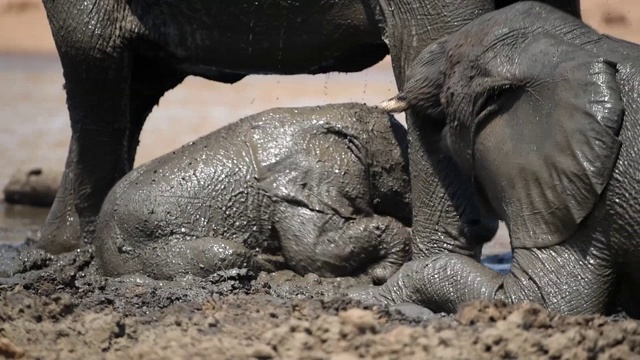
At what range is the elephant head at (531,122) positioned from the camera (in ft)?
15.9

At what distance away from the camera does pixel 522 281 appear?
5.04m

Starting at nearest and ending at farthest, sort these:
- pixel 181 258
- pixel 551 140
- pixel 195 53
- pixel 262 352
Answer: pixel 262 352, pixel 551 140, pixel 181 258, pixel 195 53

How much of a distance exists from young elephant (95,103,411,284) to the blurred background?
2.47 m

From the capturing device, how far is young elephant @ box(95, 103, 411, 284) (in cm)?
591

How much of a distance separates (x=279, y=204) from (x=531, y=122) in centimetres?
128

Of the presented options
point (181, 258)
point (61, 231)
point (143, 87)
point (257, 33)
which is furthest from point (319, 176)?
point (61, 231)

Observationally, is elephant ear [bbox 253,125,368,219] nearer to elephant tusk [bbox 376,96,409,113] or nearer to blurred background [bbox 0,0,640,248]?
elephant tusk [bbox 376,96,409,113]

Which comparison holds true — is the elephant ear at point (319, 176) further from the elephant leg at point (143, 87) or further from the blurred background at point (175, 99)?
the blurred background at point (175, 99)

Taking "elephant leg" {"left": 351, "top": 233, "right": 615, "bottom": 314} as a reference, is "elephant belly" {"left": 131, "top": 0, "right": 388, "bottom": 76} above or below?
above

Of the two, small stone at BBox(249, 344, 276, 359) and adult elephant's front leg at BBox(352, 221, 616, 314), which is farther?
adult elephant's front leg at BBox(352, 221, 616, 314)

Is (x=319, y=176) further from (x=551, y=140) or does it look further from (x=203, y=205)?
(x=551, y=140)

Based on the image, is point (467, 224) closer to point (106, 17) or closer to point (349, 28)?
point (349, 28)

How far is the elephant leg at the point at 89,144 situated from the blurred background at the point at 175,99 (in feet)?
4.31

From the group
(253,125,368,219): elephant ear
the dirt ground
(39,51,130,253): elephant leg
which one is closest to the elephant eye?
the dirt ground
